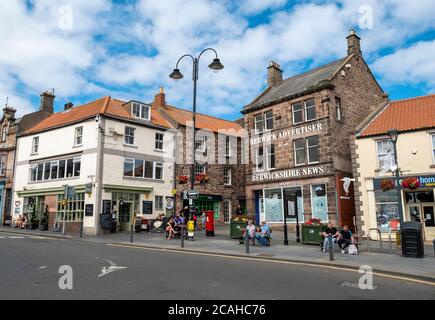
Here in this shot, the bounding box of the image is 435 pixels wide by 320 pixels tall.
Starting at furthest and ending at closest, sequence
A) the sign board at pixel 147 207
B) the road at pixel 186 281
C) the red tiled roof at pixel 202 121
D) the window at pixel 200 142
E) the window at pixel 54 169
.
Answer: the red tiled roof at pixel 202 121 < the window at pixel 200 142 < the window at pixel 54 169 < the sign board at pixel 147 207 < the road at pixel 186 281

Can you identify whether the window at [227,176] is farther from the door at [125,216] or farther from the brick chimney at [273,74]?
the door at [125,216]

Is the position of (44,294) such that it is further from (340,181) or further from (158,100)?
(158,100)

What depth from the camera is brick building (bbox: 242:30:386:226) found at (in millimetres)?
24809

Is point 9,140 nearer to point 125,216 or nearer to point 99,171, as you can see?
point 99,171

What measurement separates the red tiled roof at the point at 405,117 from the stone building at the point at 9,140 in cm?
2960

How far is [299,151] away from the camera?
2678cm

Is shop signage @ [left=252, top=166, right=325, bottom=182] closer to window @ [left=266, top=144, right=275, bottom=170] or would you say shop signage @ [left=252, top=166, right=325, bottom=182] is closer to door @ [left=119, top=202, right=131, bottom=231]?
window @ [left=266, top=144, right=275, bottom=170]

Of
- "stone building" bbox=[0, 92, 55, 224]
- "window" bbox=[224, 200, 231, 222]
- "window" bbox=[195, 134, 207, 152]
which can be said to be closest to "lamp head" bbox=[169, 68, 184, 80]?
"window" bbox=[195, 134, 207, 152]

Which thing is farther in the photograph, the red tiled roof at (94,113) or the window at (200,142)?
the window at (200,142)

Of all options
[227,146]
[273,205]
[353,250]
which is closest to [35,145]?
[227,146]

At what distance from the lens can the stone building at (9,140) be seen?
33688 mm

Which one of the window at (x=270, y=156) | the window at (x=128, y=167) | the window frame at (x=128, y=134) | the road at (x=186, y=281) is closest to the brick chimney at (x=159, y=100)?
the window frame at (x=128, y=134)

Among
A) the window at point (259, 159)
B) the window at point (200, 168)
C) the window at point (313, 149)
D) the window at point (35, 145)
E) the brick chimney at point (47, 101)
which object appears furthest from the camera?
the brick chimney at point (47, 101)
